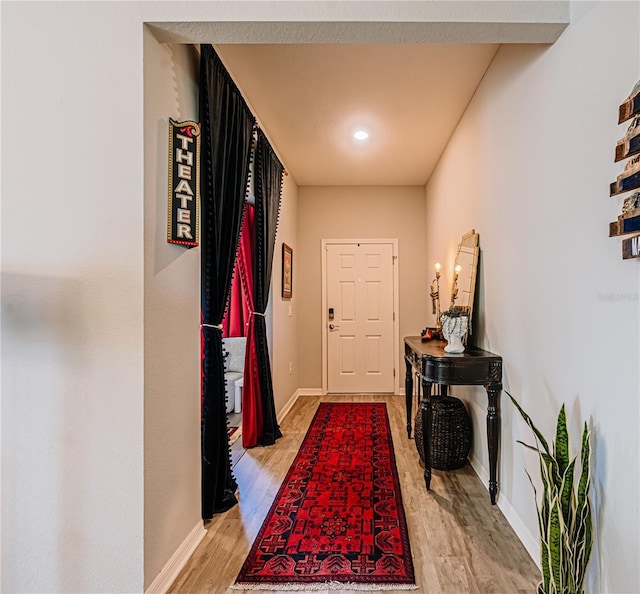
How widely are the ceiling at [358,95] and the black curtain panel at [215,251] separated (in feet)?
1.46

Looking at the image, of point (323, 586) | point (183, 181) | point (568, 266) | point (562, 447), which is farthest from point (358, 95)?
point (323, 586)

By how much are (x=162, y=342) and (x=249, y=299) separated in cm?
169

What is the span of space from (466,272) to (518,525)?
1734 mm

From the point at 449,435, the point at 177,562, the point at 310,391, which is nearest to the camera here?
the point at 177,562

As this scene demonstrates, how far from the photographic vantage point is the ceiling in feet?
8.45

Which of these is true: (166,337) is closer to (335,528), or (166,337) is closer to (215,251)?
(215,251)

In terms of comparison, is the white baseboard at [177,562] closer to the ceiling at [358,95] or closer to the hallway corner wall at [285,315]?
the hallway corner wall at [285,315]

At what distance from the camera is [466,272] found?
321 centimetres

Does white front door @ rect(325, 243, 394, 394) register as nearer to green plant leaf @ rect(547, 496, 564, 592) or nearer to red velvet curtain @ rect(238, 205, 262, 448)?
red velvet curtain @ rect(238, 205, 262, 448)

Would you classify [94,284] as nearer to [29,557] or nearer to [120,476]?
[120,476]

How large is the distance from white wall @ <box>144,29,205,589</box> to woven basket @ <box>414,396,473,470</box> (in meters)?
1.63

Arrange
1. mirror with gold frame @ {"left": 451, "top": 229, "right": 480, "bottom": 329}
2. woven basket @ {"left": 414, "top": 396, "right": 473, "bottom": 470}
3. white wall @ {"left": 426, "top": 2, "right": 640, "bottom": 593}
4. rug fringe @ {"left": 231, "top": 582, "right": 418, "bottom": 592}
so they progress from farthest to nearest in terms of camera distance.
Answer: mirror with gold frame @ {"left": 451, "top": 229, "right": 480, "bottom": 329} → woven basket @ {"left": 414, "top": 396, "right": 473, "bottom": 470} → rug fringe @ {"left": 231, "top": 582, "right": 418, "bottom": 592} → white wall @ {"left": 426, "top": 2, "right": 640, "bottom": 593}

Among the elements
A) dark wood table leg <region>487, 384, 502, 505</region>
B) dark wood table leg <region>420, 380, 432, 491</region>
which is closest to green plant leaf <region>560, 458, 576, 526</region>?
dark wood table leg <region>487, 384, 502, 505</region>

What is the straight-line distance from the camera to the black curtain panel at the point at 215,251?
2.21 meters
